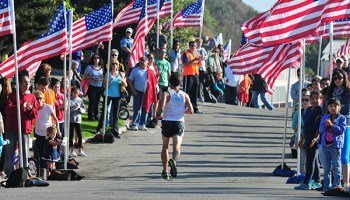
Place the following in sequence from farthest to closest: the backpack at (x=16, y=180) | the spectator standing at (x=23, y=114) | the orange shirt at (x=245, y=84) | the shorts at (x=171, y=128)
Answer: the orange shirt at (x=245, y=84), the shorts at (x=171, y=128), the spectator standing at (x=23, y=114), the backpack at (x=16, y=180)

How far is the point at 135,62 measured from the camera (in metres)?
31.5

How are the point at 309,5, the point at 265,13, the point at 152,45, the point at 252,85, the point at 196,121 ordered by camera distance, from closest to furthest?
the point at 309,5 < the point at 265,13 < the point at 196,121 < the point at 152,45 < the point at 252,85

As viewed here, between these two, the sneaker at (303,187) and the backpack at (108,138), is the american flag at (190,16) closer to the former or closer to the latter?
the backpack at (108,138)

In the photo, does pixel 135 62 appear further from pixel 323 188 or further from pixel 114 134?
pixel 323 188

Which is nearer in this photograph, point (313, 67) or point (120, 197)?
point (120, 197)

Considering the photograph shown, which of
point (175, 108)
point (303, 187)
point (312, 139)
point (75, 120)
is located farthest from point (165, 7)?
point (303, 187)

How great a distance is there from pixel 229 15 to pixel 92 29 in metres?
73.8

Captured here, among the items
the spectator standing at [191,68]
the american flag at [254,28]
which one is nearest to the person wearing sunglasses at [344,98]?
the american flag at [254,28]

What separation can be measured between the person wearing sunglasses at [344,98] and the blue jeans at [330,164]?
28 centimetres

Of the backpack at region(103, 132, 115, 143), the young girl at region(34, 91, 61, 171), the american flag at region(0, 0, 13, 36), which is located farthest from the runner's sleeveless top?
the backpack at region(103, 132, 115, 143)

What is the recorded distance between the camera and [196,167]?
26.2 metres

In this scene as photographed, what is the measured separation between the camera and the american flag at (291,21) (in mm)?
23312

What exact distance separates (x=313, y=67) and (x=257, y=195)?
72.9m

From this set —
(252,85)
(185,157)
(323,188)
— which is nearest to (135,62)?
(185,157)
